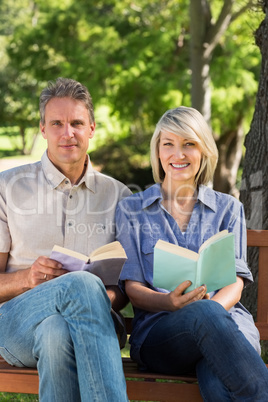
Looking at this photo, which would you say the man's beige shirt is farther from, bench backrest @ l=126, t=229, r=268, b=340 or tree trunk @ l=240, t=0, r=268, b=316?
tree trunk @ l=240, t=0, r=268, b=316

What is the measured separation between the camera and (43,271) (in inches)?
110

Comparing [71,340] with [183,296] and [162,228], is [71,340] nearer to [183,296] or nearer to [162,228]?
[183,296]

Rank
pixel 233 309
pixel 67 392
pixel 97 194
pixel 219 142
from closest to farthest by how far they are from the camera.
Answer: pixel 67 392 < pixel 233 309 < pixel 97 194 < pixel 219 142

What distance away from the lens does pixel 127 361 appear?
124 inches

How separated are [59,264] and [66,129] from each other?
2.78ft

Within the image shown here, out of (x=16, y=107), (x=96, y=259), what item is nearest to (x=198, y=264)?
(x=96, y=259)

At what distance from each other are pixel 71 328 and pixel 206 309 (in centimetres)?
62

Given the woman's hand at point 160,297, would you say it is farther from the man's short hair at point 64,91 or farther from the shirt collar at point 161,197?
the man's short hair at point 64,91

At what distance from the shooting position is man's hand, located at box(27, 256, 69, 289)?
278cm

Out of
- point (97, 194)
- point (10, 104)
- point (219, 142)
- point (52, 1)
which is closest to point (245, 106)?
point (219, 142)

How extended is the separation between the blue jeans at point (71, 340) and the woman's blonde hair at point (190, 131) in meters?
0.98

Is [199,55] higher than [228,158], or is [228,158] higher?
[199,55]

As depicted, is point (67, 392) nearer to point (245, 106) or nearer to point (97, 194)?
point (97, 194)

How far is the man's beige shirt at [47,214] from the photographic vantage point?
3244mm
